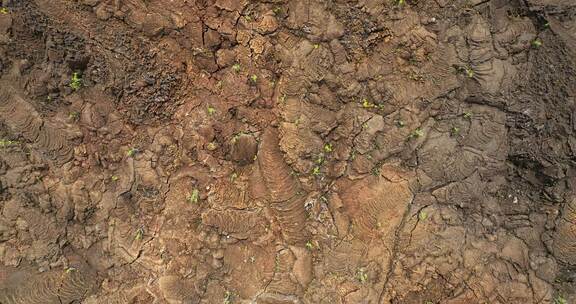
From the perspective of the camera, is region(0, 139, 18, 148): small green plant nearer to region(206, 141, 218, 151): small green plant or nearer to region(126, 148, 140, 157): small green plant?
region(126, 148, 140, 157): small green plant

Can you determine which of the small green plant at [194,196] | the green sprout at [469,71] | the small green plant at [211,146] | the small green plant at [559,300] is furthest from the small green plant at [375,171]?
the small green plant at [559,300]

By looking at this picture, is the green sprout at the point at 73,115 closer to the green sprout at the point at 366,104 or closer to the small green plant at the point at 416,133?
the green sprout at the point at 366,104

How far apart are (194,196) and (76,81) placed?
141cm

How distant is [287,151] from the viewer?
332 cm

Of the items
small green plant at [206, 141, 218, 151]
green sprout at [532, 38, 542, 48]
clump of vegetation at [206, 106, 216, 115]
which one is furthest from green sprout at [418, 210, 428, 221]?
clump of vegetation at [206, 106, 216, 115]

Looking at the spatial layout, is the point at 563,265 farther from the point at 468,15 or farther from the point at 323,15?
the point at 323,15

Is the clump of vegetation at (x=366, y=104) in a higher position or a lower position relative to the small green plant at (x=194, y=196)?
higher

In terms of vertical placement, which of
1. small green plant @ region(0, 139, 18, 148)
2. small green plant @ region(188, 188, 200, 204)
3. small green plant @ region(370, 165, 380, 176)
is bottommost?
small green plant @ region(188, 188, 200, 204)

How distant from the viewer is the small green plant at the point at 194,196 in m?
3.38

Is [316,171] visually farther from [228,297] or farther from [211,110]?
[228,297]

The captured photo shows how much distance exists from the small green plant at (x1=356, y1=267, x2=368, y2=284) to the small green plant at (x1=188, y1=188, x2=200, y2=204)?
1.47 meters

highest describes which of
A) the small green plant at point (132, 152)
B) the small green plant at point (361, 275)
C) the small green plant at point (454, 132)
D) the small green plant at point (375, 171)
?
the small green plant at point (454, 132)

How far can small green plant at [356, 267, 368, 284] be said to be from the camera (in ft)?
10.8

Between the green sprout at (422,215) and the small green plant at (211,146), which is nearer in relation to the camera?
the green sprout at (422,215)
